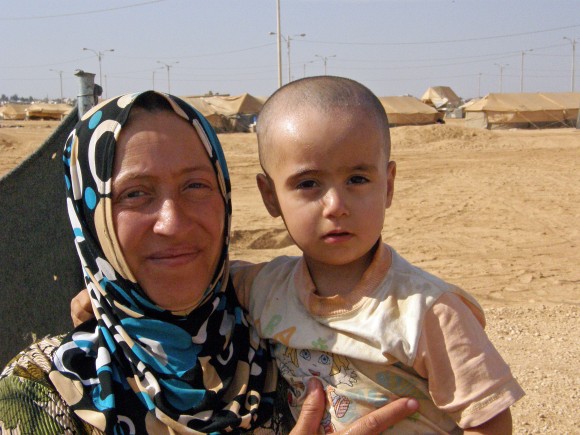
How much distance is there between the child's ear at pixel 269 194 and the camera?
2311 mm

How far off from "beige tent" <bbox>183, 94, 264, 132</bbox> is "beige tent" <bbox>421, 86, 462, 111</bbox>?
50.6 ft

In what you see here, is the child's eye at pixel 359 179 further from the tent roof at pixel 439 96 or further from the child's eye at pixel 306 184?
the tent roof at pixel 439 96

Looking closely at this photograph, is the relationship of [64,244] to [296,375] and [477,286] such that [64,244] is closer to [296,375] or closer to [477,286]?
[296,375]

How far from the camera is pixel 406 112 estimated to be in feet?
109

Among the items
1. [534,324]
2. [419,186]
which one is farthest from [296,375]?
[419,186]

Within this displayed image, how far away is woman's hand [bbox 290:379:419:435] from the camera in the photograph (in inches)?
75.2

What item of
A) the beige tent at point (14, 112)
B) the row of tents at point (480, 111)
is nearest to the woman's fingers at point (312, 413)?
the row of tents at point (480, 111)

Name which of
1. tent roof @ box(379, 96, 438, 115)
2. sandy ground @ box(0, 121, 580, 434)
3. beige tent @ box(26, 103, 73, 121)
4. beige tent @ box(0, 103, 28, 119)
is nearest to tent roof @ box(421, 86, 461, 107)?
tent roof @ box(379, 96, 438, 115)

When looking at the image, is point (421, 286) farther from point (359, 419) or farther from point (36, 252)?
point (36, 252)

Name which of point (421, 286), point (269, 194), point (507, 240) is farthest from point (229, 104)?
point (421, 286)

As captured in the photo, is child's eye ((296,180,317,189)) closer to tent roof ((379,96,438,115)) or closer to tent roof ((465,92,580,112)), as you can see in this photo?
tent roof ((379,96,438,115))

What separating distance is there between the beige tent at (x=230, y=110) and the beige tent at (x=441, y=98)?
15408mm

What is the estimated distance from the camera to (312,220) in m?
2.10

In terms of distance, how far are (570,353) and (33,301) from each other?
13.7ft
